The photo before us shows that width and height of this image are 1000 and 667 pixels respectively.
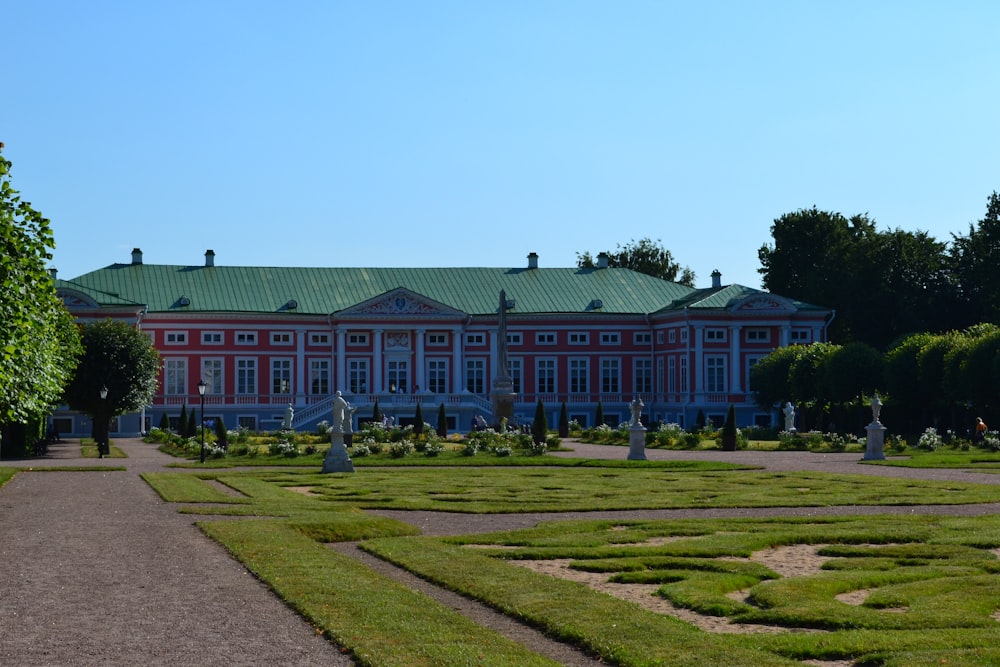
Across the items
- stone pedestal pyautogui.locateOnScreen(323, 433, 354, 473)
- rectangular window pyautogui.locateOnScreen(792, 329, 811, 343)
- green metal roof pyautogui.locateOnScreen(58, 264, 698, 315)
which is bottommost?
stone pedestal pyautogui.locateOnScreen(323, 433, 354, 473)

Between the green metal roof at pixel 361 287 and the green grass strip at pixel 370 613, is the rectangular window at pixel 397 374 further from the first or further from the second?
the green grass strip at pixel 370 613

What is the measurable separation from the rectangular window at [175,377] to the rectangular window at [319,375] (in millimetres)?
6470

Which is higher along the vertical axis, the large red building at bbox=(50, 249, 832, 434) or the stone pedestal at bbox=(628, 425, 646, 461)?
the large red building at bbox=(50, 249, 832, 434)

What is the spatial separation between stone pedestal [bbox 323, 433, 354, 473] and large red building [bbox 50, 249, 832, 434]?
33.8 m

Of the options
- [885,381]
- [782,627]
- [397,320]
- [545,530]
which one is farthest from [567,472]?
[397,320]

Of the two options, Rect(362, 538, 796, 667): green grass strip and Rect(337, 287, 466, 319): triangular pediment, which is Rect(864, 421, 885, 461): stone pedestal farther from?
Rect(337, 287, 466, 319): triangular pediment

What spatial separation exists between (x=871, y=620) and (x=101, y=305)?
59059 mm

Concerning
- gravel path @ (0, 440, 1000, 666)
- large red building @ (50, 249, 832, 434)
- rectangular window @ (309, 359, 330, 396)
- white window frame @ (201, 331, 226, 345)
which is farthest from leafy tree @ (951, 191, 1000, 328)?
gravel path @ (0, 440, 1000, 666)

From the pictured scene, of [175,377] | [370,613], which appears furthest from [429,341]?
[370,613]

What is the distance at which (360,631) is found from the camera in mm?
9961

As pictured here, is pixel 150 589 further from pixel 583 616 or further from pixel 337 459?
pixel 337 459

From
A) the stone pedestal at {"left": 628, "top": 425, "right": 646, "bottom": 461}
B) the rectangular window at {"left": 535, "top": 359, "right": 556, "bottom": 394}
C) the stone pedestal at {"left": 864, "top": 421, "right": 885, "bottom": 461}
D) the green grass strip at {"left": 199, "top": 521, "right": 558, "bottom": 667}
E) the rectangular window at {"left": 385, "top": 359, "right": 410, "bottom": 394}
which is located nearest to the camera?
the green grass strip at {"left": 199, "top": 521, "right": 558, "bottom": 667}

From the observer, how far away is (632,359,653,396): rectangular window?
72500 millimetres

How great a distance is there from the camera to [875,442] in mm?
36250
